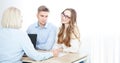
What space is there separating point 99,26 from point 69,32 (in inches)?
14.6

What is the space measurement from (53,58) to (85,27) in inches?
23.8

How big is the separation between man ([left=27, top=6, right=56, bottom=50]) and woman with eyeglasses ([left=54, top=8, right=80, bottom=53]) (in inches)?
5.7

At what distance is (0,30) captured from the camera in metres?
2.19

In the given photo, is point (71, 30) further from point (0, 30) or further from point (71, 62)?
point (0, 30)

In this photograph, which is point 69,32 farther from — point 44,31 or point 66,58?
point 66,58

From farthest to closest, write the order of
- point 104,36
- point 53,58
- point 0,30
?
point 104,36
point 53,58
point 0,30

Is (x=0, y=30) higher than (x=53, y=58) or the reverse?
higher

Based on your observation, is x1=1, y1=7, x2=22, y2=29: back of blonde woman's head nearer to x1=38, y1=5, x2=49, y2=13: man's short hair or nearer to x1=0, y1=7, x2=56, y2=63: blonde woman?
x1=0, y1=7, x2=56, y2=63: blonde woman

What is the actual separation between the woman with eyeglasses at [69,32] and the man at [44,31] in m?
0.14

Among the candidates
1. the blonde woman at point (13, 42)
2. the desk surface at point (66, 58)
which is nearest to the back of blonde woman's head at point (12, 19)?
the blonde woman at point (13, 42)

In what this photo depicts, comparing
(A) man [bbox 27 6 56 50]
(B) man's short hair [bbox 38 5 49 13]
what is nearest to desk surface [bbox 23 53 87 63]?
(A) man [bbox 27 6 56 50]

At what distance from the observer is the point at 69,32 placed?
108 inches

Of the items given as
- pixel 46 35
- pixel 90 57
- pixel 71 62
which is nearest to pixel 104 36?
pixel 90 57

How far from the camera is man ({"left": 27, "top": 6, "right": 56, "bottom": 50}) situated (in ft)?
9.41
